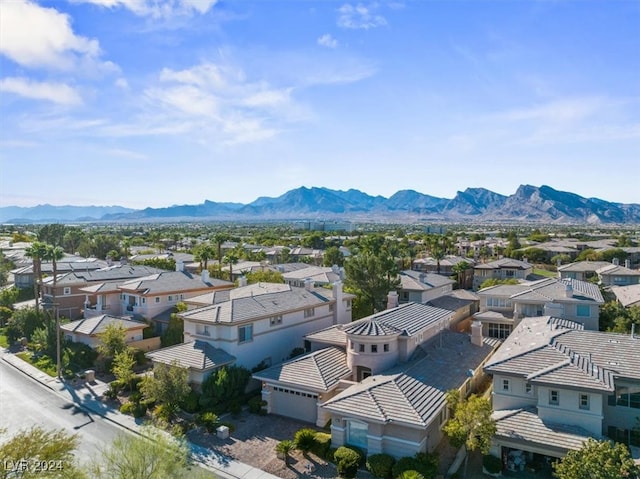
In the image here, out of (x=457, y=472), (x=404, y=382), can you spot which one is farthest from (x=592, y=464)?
(x=404, y=382)

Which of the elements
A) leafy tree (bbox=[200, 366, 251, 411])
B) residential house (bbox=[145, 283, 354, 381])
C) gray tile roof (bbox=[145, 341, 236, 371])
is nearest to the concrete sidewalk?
leafy tree (bbox=[200, 366, 251, 411])

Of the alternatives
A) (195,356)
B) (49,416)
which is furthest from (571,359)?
(49,416)

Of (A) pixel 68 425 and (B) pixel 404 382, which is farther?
(A) pixel 68 425

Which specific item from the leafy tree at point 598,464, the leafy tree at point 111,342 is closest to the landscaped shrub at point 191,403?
the leafy tree at point 111,342

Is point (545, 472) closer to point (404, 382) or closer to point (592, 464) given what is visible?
point (592, 464)

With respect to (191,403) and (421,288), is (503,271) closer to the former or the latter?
(421,288)
